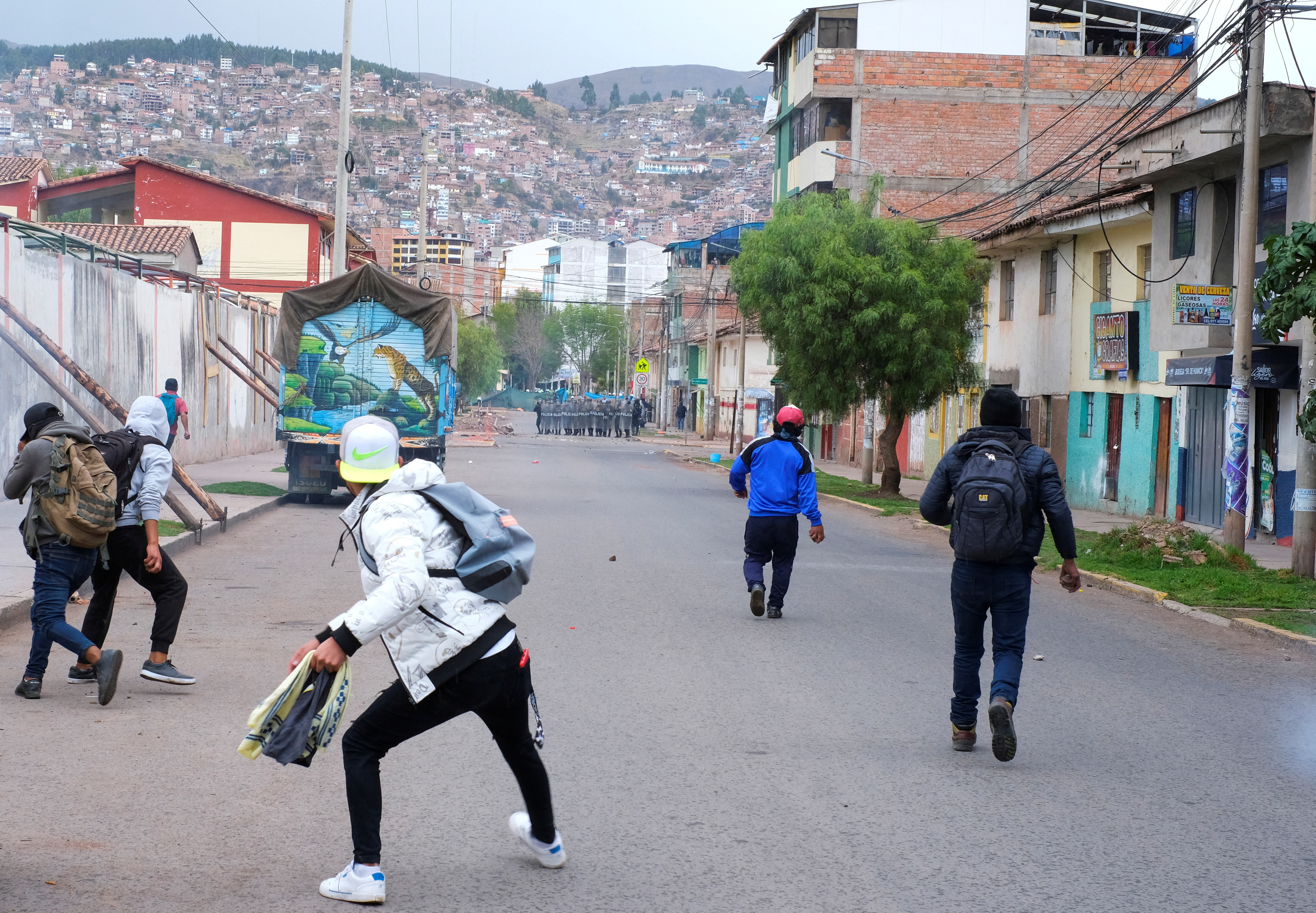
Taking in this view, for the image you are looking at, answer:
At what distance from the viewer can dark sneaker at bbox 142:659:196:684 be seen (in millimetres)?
7695

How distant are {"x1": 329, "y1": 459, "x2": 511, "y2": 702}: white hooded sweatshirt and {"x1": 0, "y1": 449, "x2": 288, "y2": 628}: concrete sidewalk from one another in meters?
6.46

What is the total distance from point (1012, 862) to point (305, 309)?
17.8 metres

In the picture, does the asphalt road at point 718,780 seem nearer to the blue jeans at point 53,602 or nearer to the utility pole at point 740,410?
the blue jeans at point 53,602

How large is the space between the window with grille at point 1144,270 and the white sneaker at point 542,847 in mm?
20899

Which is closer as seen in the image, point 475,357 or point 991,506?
point 991,506

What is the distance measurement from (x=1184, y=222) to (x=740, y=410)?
29.1m

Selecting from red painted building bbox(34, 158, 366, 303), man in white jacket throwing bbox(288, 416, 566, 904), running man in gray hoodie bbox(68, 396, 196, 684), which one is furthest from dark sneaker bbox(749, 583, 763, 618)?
red painted building bbox(34, 158, 366, 303)

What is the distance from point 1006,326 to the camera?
30797mm

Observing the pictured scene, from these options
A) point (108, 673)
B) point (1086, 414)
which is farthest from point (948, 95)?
point (108, 673)

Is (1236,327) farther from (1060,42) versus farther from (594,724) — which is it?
(1060,42)

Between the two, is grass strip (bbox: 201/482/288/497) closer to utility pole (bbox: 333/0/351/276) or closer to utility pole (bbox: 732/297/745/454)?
utility pole (bbox: 333/0/351/276)

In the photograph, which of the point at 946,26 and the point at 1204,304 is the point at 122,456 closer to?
the point at 1204,304

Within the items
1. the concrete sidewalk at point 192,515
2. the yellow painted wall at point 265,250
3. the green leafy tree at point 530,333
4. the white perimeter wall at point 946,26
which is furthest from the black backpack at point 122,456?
the green leafy tree at point 530,333

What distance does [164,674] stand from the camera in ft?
25.2
